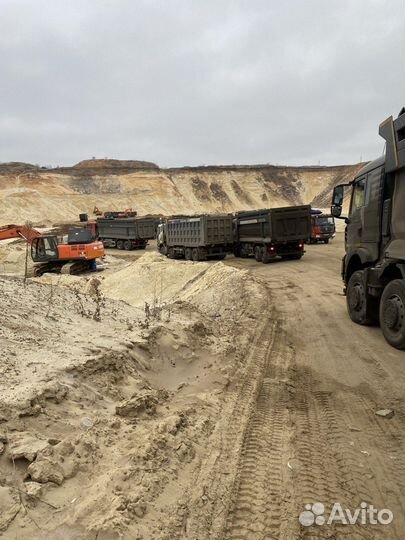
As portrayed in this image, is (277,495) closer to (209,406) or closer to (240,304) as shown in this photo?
(209,406)

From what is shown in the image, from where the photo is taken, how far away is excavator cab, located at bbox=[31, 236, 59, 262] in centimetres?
2100

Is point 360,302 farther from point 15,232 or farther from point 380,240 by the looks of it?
point 15,232

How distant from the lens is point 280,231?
20.4 metres

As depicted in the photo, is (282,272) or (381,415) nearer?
(381,415)

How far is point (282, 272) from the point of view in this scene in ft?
56.9

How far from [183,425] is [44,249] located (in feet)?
61.8

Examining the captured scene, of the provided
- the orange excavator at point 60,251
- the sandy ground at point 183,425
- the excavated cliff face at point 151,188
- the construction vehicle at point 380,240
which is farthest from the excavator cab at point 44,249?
the excavated cliff face at point 151,188

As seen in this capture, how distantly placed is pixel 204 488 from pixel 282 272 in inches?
571

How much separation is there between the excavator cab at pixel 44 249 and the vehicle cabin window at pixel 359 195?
1631cm

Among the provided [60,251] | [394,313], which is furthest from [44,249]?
[394,313]

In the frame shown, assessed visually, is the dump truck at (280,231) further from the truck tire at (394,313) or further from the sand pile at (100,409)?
the truck tire at (394,313)

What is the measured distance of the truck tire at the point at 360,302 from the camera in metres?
8.02

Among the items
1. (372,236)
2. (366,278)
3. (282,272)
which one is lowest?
(282,272)

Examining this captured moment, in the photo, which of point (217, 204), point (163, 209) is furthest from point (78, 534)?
point (217, 204)
